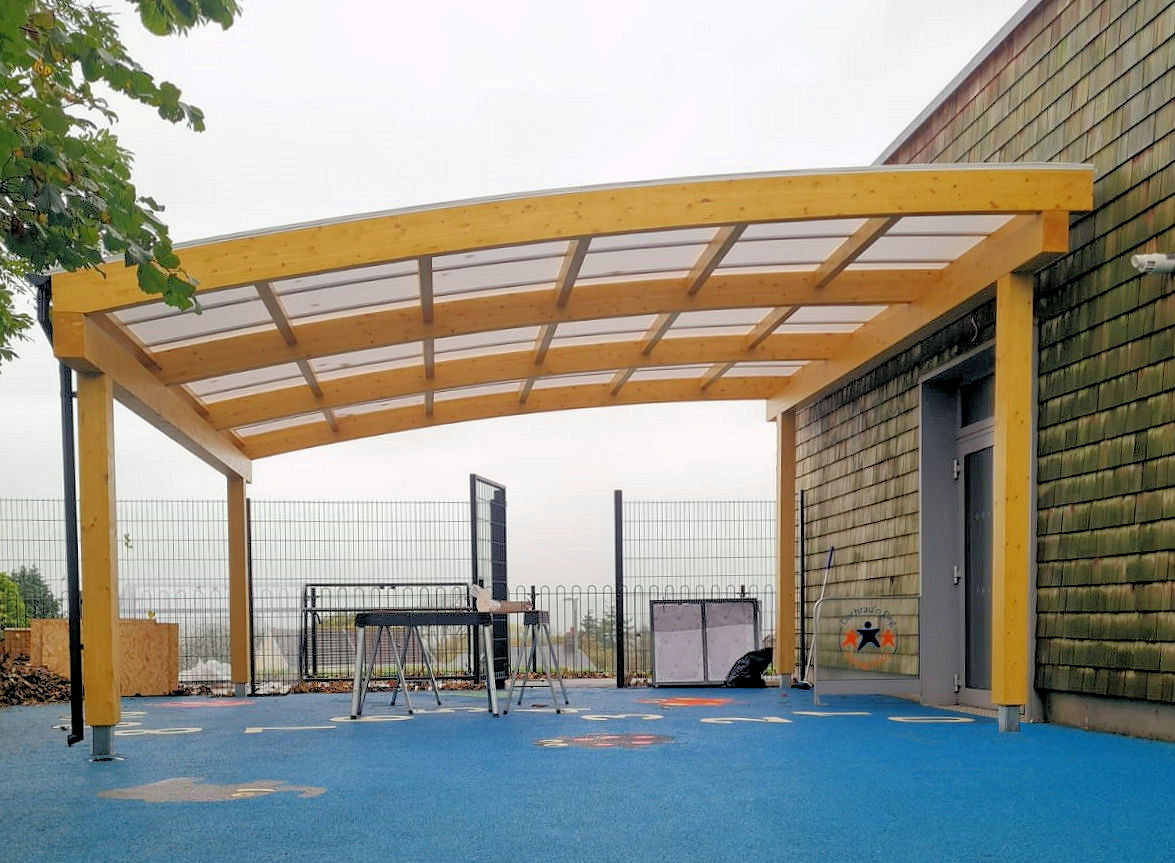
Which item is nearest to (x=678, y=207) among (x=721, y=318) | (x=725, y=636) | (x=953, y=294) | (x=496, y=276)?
(x=496, y=276)

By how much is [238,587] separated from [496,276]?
21.1 ft

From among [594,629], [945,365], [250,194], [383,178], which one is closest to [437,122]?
[383,178]

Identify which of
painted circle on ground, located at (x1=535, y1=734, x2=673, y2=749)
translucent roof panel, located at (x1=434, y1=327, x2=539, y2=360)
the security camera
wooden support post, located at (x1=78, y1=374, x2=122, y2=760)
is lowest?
painted circle on ground, located at (x1=535, y1=734, x2=673, y2=749)

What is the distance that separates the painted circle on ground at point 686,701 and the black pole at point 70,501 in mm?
5224

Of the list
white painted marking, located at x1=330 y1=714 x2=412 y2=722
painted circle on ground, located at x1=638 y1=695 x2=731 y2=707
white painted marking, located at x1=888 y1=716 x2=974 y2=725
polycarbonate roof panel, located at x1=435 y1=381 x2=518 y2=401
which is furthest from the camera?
polycarbonate roof panel, located at x1=435 y1=381 x2=518 y2=401

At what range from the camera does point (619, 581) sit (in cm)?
1401

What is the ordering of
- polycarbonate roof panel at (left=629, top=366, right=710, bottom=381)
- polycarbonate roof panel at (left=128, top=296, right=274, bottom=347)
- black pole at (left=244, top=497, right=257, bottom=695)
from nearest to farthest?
polycarbonate roof panel at (left=128, top=296, right=274, bottom=347)
polycarbonate roof panel at (left=629, top=366, right=710, bottom=381)
black pole at (left=244, top=497, right=257, bottom=695)

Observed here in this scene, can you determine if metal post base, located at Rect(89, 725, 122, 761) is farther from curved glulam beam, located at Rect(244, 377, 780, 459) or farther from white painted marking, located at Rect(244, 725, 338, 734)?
curved glulam beam, located at Rect(244, 377, 780, 459)

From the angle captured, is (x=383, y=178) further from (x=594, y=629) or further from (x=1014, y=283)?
(x=1014, y=283)

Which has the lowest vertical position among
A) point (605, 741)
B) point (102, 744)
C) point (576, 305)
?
point (605, 741)

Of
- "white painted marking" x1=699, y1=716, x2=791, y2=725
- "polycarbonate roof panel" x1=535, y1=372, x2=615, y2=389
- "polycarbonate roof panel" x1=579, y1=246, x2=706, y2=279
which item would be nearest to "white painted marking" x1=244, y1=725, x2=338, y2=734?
"white painted marking" x1=699, y1=716, x2=791, y2=725

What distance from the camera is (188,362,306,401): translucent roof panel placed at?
32.7 feet

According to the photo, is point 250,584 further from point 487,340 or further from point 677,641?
point 487,340

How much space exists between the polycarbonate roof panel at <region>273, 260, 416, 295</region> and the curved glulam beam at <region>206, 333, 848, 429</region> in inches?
117
